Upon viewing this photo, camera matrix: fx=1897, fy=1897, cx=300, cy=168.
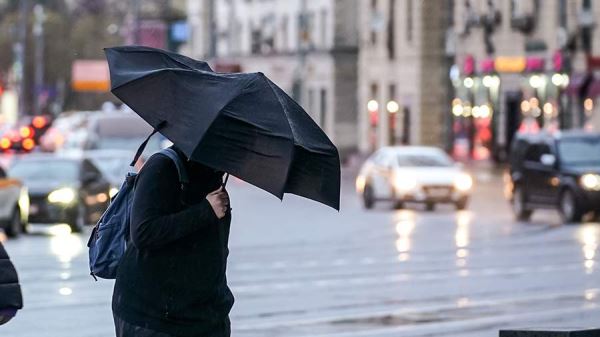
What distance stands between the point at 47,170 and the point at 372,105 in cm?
4301

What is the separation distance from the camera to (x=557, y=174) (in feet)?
114

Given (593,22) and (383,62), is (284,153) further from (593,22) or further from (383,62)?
(383,62)

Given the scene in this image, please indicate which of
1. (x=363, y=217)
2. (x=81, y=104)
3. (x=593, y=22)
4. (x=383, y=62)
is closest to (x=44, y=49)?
(x=81, y=104)

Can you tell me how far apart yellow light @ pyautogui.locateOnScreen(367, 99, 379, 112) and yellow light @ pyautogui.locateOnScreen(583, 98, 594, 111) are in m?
22.4

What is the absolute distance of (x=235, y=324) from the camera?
1614cm

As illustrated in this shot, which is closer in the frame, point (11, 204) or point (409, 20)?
point (11, 204)

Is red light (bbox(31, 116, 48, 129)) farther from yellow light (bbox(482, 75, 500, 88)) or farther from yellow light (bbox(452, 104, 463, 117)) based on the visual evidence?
yellow light (bbox(482, 75, 500, 88))

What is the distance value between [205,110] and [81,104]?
4989 inches

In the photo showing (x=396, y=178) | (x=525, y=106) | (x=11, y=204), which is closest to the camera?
(x=11, y=204)

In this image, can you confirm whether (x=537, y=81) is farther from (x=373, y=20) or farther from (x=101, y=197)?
(x=101, y=197)

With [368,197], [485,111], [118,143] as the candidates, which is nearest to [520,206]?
[368,197]

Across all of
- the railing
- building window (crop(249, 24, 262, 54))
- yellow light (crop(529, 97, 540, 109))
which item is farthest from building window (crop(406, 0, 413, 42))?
the railing

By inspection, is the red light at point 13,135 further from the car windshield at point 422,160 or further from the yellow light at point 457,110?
the car windshield at point 422,160

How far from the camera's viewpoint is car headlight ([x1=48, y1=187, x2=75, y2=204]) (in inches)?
1316
